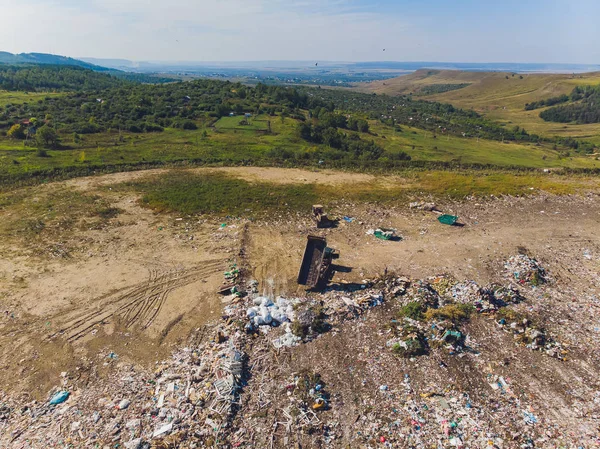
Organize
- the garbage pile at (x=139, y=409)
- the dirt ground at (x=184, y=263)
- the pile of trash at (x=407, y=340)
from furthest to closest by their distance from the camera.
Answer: the dirt ground at (x=184, y=263)
the pile of trash at (x=407, y=340)
the garbage pile at (x=139, y=409)

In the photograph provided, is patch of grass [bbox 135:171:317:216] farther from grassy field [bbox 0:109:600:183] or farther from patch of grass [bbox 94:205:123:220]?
grassy field [bbox 0:109:600:183]

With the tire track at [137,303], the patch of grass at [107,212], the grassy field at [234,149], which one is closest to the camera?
the tire track at [137,303]

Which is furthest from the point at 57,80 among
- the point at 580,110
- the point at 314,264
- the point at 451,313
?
the point at 580,110

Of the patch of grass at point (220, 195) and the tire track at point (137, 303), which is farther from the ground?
the patch of grass at point (220, 195)

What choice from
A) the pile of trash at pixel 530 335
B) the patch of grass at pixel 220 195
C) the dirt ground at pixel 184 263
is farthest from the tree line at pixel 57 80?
the pile of trash at pixel 530 335

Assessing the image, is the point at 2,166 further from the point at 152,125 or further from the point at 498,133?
the point at 498,133

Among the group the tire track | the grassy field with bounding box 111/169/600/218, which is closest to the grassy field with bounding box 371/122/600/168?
the grassy field with bounding box 111/169/600/218

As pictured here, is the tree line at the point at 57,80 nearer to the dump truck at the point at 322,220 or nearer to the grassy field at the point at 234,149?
the grassy field at the point at 234,149
